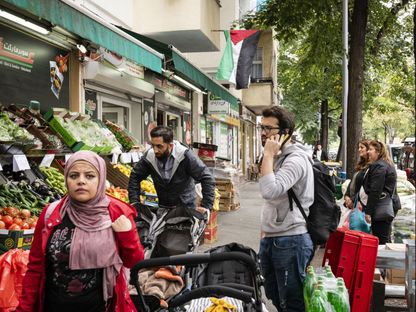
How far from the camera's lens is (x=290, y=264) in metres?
3.74

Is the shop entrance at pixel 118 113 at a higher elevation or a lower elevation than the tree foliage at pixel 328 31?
lower

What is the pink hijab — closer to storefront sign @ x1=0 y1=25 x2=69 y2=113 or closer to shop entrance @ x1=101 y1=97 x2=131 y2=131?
storefront sign @ x1=0 y1=25 x2=69 y2=113

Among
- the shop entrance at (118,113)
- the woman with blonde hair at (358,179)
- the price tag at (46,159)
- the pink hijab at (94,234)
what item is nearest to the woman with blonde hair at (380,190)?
the woman with blonde hair at (358,179)

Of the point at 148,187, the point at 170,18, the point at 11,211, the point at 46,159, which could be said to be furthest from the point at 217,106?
the point at 11,211

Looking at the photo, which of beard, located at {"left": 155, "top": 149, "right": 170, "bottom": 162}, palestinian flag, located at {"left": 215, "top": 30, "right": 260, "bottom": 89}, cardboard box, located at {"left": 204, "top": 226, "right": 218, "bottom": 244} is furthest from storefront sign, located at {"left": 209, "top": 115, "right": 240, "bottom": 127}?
beard, located at {"left": 155, "top": 149, "right": 170, "bottom": 162}

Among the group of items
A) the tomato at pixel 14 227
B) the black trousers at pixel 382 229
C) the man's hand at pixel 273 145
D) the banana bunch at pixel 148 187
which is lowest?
the black trousers at pixel 382 229

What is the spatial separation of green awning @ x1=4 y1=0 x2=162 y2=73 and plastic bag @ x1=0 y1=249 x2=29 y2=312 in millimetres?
1981

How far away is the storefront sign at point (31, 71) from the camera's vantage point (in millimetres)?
5957

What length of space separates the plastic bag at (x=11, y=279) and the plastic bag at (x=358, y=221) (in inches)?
181

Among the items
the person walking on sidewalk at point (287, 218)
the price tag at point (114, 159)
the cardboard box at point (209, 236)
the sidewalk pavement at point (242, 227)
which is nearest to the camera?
the person walking on sidewalk at point (287, 218)

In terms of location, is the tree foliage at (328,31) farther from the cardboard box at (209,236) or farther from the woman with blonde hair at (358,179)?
the cardboard box at (209,236)

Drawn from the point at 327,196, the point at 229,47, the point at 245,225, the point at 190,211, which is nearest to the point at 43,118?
the point at 190,211

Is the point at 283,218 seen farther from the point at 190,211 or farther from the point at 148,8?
the point at 148,8

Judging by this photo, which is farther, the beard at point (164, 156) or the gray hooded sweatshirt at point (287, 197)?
the beard at point (164, 156)
